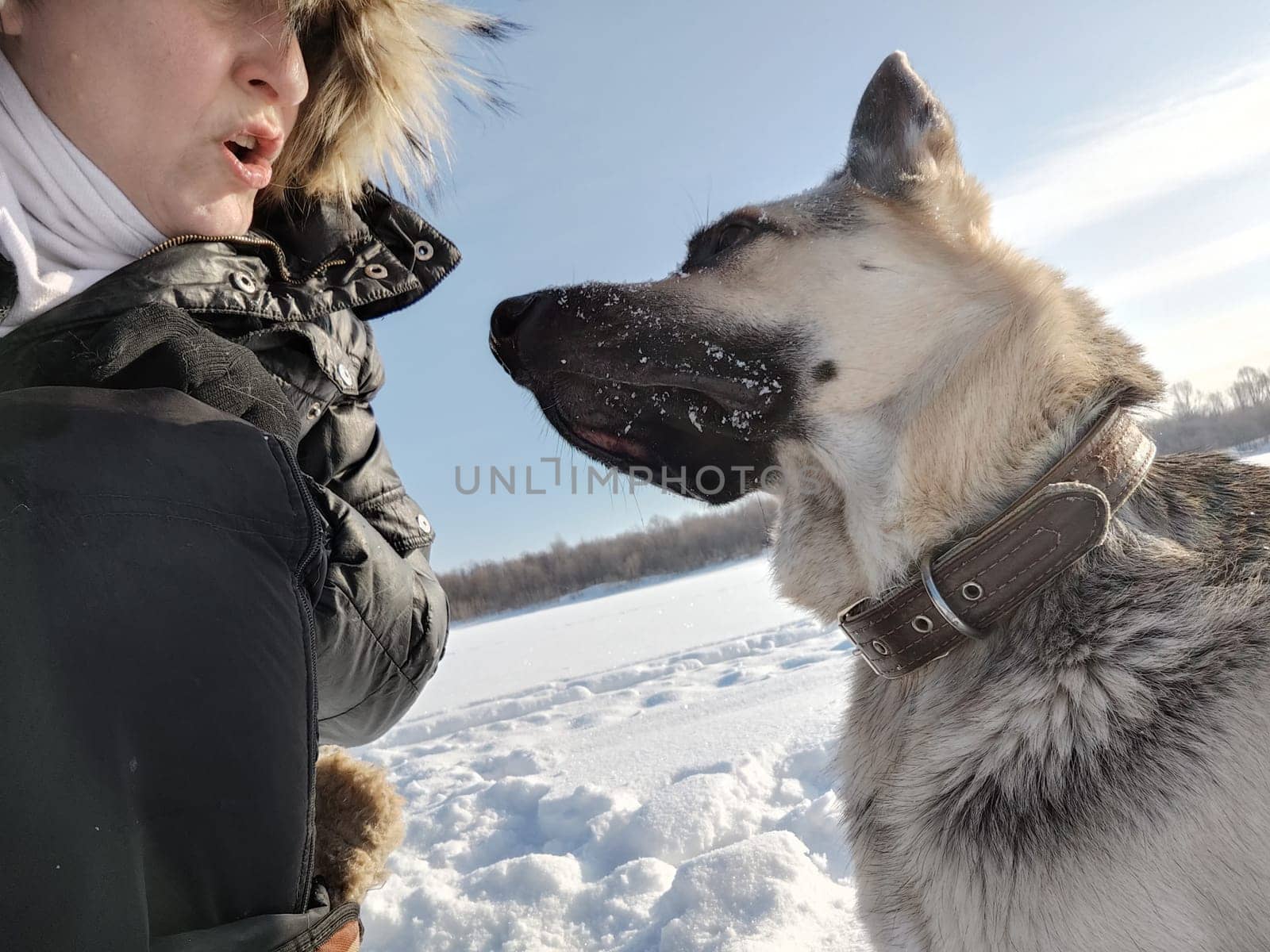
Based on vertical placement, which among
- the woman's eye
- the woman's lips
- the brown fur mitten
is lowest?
the brown fur mitten

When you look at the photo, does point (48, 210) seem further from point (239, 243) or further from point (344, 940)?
point (344, 940)

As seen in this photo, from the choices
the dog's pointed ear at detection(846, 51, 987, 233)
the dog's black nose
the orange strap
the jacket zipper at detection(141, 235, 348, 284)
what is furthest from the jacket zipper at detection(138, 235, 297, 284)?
the dog's pointed ear at detection(846, 51, 987, 233)

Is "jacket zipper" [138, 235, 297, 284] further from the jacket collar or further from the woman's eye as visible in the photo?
the woman's eye

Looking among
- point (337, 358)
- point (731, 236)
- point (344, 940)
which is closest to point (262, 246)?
point (337, 358)

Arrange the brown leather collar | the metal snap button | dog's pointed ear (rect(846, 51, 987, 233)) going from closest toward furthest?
the brown leather collar → the metal snap button → dog's pointed ear (rect(846, 51, 987, 233))

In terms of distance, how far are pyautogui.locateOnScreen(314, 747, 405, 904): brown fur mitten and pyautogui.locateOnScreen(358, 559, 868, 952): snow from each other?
4.45 ft

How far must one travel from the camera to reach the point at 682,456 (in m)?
2.30

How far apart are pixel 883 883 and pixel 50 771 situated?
5.88 feet

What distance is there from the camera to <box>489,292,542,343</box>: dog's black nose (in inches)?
92.1

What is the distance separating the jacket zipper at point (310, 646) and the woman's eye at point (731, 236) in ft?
5.64

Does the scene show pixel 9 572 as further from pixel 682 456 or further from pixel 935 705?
pixel 935 705

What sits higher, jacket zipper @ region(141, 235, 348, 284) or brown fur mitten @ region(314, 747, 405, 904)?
jacket zipper @ region(141, 235, 348, 284)

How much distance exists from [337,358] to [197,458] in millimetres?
1190

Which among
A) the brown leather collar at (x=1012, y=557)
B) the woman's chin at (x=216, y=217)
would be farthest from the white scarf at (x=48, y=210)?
the brown leather collar at (x=1012, y=557)
